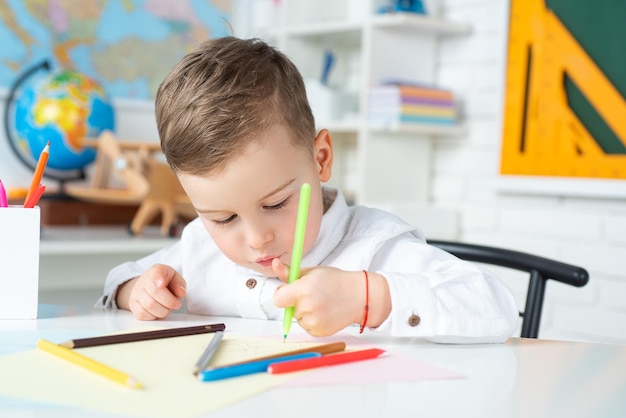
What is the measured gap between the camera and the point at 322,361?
0.69 meters

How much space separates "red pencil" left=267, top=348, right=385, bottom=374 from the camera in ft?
2.16

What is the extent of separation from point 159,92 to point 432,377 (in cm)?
49

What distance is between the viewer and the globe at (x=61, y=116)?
7.45 ft

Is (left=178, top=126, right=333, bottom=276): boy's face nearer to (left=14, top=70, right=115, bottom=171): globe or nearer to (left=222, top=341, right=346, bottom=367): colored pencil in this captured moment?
(left=222, top=341, right=346, bottom=367): colored pencil

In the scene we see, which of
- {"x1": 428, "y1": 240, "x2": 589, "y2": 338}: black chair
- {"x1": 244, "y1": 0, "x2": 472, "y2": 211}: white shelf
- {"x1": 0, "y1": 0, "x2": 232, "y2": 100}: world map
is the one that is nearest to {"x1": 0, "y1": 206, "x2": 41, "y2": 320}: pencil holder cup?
{"x1": 428, "y1": 240, "x2": 589, "y2": 338}: black chair

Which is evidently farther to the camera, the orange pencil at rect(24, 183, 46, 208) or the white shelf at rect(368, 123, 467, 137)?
the white shelf at rect(368, 123, 467, 137)

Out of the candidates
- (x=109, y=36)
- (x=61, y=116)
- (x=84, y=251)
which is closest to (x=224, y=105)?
(x=84, y=251)

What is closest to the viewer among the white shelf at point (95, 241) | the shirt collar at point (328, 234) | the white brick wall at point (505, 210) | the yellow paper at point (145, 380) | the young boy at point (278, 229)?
the yellow paper at point (145, 380)

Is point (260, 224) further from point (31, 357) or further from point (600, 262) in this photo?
point (600, 262)

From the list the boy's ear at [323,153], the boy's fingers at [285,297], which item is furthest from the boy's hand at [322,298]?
the boy's ear at [323,153]

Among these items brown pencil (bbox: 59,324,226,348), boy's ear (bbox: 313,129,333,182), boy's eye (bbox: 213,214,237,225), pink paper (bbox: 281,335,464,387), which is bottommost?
brown pencil (bbox: 59,324,226,348)

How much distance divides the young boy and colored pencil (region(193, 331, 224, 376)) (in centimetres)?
7

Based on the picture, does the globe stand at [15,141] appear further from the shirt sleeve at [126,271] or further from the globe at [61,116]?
the shirt sleeve at [126,271]

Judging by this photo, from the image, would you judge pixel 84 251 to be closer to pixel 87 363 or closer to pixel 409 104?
pixel 409 104
